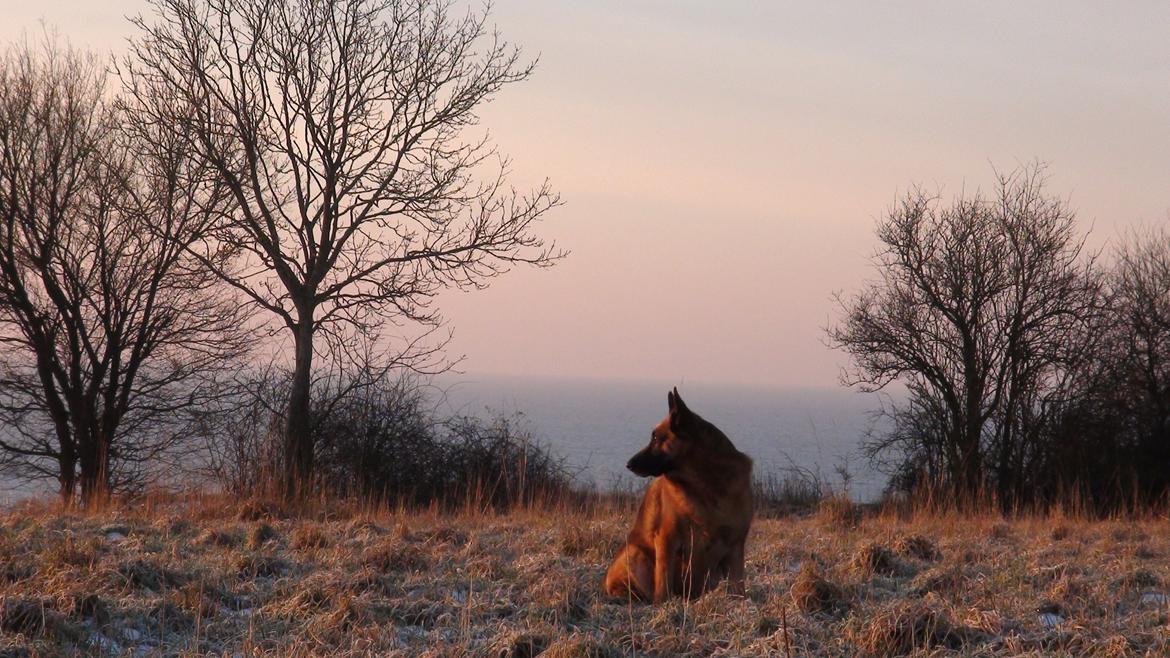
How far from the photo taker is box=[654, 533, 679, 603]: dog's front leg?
6418 mm

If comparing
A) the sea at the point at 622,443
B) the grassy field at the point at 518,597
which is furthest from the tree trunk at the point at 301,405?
the grassy field at the point at 518,597

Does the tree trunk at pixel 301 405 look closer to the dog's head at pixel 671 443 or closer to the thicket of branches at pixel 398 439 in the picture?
the thicket of branches at pixel 398 439

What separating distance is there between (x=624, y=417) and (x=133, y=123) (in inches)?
2679

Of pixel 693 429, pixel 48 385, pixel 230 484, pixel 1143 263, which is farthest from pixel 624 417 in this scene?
pixel 693 429

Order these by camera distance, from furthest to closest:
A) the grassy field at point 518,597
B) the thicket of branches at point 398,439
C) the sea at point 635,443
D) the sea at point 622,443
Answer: the sea at point 635,443
the sea at point 622,443
the thicket of branches at point 398,439
the grassy field at point 518,597

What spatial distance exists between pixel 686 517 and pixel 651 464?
41 centimetres

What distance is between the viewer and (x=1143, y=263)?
26.0m

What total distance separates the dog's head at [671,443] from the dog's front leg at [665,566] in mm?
434

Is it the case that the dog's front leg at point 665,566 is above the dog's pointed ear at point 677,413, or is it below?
below

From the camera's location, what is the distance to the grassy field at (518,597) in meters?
5.05

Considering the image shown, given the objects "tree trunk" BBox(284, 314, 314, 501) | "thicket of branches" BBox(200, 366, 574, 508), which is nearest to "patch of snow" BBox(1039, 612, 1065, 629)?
"thicket of branches" BBox(200, 366, 574, 508)

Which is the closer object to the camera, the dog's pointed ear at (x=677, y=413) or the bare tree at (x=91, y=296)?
the dog's pointed ear at (x=677, y=413)

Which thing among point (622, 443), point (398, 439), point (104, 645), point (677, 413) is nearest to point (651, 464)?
point (677, 413)

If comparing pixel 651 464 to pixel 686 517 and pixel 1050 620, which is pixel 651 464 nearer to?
pixel 686 517
